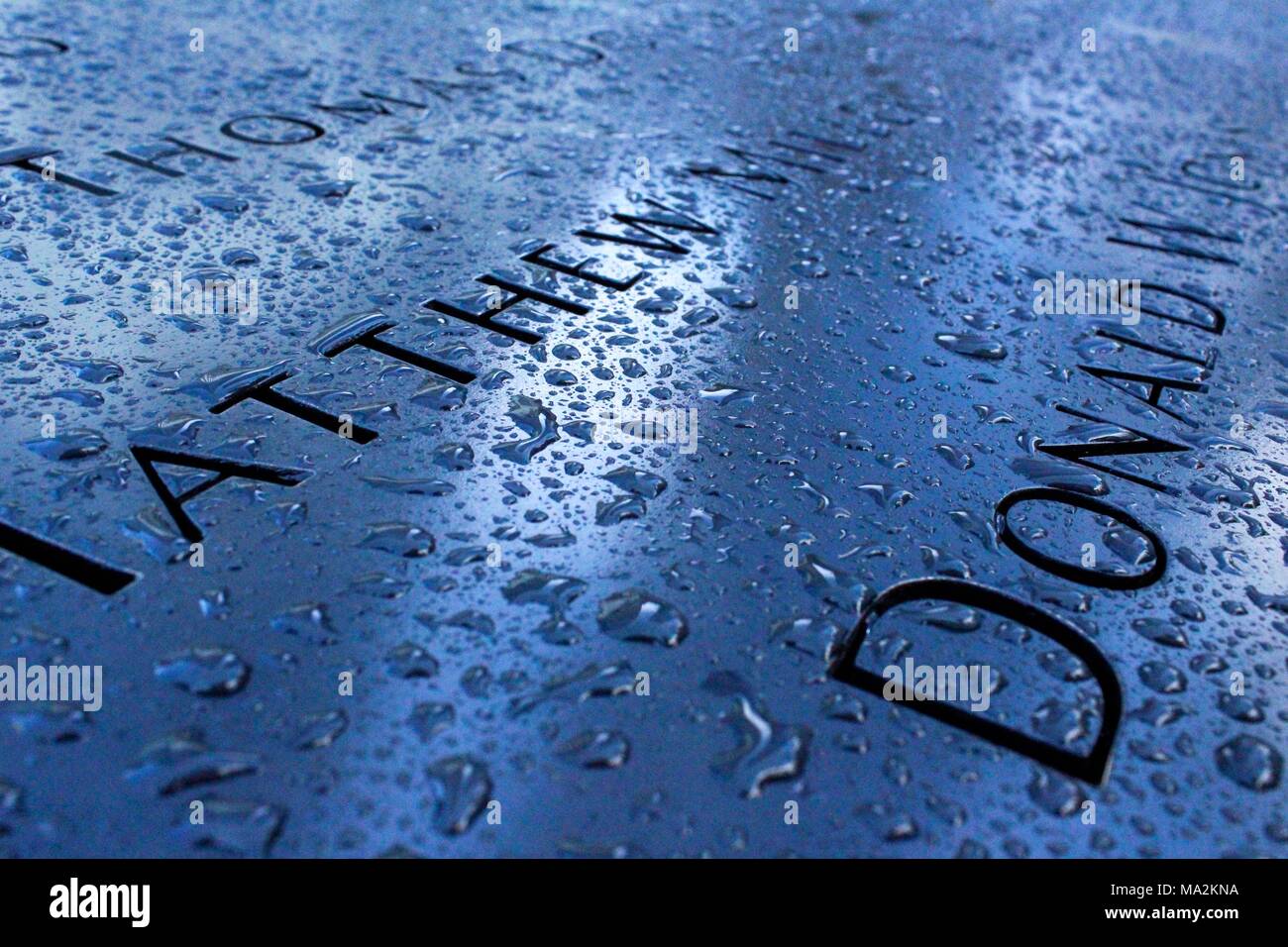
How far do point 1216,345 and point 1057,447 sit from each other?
22.3 inches

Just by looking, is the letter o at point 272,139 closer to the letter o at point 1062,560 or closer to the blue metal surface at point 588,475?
the blue metal surface at point 588,475

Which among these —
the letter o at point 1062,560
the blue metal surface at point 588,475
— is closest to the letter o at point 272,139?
the blue metal surface at point 588,475

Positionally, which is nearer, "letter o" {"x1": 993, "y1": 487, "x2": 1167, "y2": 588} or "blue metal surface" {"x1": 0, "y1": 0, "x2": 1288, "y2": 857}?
"blue metal surface" {"x1": 0, "y1": 0, "x2": 1288, "y2": 857}

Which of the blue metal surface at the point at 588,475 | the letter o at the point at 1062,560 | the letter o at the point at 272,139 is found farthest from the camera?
the letter o at the point at 272,139

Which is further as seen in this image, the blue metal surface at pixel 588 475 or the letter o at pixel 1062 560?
the letter o at pixel 1062 560

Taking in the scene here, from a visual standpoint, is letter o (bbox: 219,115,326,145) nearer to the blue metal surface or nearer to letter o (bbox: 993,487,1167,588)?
the blue metal surface

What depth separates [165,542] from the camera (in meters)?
1.00

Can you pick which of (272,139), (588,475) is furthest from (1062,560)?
(272,139)

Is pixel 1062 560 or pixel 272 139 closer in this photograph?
pixel 1062 560

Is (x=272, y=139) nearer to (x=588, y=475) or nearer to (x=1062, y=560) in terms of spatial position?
(x=588, y=475)

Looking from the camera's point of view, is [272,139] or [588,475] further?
[272,139]

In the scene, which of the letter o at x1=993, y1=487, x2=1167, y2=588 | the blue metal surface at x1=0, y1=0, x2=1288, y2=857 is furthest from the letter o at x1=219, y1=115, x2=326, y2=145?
the letter o at x1=993, y1=487, x2=1167, y2=588

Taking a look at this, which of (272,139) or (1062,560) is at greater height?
(272,139)

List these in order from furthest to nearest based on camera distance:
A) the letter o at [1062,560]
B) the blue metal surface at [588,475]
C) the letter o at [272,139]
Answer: the letter o at [272,139], the letter o at [1062,560], the blue metal surface at [588,475]
